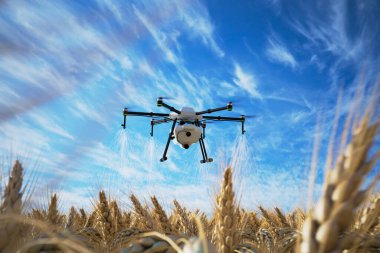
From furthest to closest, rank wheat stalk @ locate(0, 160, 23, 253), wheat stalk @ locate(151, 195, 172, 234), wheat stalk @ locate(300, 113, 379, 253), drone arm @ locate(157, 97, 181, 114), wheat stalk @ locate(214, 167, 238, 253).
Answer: drone arm @ locate(157, 97, 181, 114) → wheat stalk @ locate(151, 195, 172, 234) → wheat stalk @ locate(214, 167, 238, 253) → wheat stalk @ locate(0, 160, 23, 253) → wheat stalk @ locate(300, 113, 379, 253)

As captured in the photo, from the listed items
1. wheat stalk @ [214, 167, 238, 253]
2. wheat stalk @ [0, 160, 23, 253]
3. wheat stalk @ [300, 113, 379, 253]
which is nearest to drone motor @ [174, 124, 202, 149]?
wheat stalk @ [0, 160, 23, 253]

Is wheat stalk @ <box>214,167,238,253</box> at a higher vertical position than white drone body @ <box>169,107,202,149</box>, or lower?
lower

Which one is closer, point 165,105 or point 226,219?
point 226,219

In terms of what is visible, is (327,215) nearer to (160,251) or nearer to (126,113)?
(160,251)

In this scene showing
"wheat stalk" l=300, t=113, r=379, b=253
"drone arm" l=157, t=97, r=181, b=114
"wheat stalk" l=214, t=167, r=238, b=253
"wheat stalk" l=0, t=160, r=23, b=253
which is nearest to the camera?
"wheat stalk" l=300, t=113, r=379, b=253

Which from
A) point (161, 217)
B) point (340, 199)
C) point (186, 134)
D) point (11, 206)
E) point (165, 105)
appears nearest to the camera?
point (340, 199)

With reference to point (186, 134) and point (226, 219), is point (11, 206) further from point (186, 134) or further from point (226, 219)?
point (186, 134)

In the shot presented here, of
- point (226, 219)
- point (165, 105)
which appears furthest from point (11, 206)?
point (165, 105)

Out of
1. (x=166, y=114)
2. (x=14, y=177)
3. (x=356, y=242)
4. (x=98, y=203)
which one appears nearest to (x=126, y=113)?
(x=166, y=114)

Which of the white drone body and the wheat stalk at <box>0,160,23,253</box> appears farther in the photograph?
the white drone body

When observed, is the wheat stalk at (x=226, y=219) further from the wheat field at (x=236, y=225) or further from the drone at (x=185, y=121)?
the drone at (x=185, y=121)

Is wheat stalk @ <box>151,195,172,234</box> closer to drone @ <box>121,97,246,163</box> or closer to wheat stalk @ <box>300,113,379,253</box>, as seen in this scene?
wheat stalk @ <box>300,113,379,253</box>
